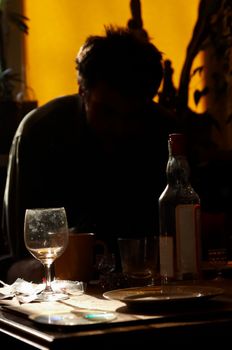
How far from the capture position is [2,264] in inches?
87.5

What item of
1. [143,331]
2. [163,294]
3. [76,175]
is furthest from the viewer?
[76,175]

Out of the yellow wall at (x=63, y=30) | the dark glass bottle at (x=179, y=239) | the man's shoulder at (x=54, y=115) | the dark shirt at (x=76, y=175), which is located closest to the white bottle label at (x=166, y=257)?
the dark glass bottle at (x=179, y=239)

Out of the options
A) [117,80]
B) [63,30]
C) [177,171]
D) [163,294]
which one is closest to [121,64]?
[117,80]

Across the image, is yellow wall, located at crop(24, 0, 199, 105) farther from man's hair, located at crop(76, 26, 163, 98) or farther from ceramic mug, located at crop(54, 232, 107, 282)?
ceramic mug, located at crop(54, 232, 107, 282)

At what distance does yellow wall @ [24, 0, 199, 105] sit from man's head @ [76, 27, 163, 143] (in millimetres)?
1279

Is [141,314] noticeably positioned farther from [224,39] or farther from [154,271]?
[224,39]

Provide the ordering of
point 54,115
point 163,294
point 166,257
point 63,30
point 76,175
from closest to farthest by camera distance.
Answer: point 163,294 < point 166,257 < point 76,175 < point 54,115 < point 63,30

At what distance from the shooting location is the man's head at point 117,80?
211 centimetres

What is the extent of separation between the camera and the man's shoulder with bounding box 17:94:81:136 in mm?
2434

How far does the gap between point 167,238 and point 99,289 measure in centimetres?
17

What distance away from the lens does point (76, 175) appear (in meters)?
2.33

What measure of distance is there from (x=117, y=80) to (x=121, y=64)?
6 cm

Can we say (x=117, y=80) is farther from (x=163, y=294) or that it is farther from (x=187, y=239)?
(x=163, y=294)

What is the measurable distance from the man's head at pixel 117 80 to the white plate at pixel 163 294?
0.89m
